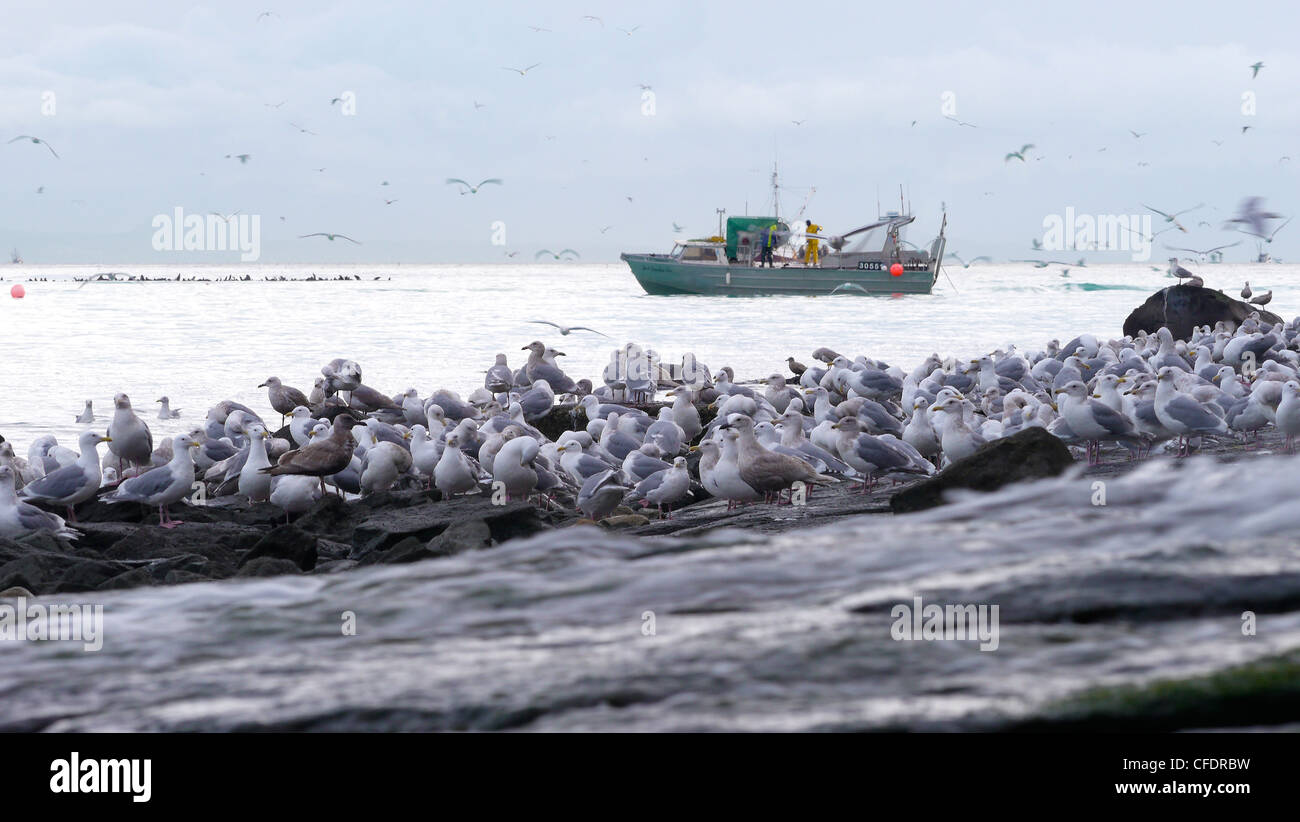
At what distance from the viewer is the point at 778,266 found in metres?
68.8

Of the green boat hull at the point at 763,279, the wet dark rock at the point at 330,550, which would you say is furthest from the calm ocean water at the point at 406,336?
the wet dark rock at the point at 330,550

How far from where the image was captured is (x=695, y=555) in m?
6.29

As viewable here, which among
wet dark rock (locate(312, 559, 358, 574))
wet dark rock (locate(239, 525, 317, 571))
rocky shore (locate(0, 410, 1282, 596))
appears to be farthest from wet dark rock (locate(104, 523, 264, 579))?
wet dark rock (locate(312, 559, 358, 574))

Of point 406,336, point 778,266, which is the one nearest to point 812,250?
point 778,266

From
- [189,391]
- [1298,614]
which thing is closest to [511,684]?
[1298,614]

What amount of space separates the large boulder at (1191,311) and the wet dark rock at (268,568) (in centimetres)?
2152

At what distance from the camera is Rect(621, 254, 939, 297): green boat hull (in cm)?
6662

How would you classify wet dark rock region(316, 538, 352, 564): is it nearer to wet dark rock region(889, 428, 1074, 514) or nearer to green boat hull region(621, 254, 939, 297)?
wet dark rock region(889, 428, 1074, 514)

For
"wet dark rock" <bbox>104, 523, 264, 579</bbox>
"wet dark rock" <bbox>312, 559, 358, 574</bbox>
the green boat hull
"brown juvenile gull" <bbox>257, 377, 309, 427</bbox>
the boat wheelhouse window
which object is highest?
the boat wheelhouse window

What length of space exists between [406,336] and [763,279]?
1141 inches

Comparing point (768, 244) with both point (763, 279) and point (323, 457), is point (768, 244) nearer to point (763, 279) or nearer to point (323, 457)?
point (763, 279)

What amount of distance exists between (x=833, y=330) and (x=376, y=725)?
134 feet

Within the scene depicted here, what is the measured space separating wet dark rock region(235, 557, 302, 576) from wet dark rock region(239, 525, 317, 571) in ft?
1.00

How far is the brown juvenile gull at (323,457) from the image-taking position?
10.7 m
